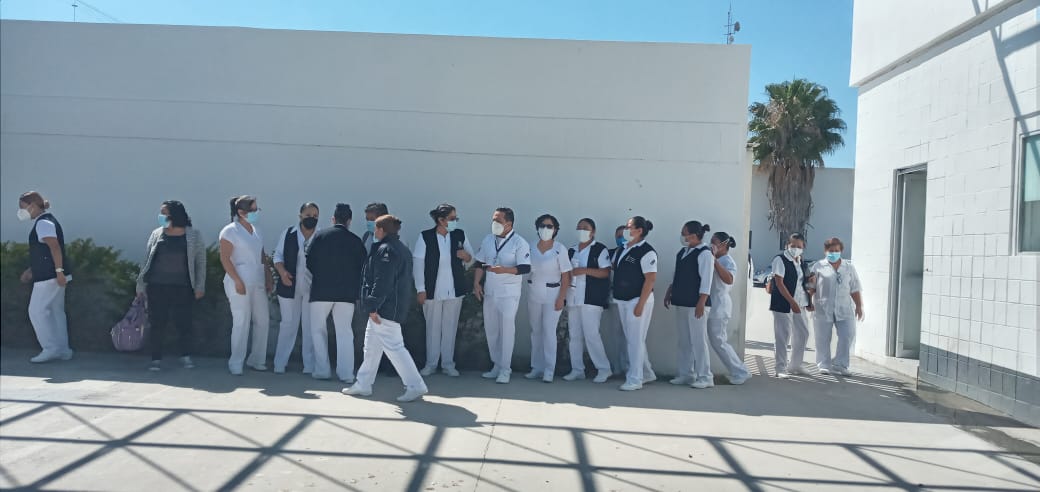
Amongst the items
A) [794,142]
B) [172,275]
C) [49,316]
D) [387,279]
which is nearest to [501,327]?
[387,279]

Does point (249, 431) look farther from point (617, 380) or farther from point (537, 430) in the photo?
point (617, 380)

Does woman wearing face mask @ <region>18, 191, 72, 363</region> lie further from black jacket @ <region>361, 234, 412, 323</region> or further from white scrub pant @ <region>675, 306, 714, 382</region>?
white scrub pant @ <region>675, 306, 714, 382</region>

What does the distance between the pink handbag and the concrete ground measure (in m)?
0.28

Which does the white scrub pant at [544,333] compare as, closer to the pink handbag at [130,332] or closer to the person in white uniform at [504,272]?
the person in white uniform at [504,272]

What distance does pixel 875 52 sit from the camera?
989cm

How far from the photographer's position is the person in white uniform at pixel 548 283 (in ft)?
25.7

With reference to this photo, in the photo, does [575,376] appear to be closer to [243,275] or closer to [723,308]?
[723,308]

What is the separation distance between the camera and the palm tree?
2683 cm

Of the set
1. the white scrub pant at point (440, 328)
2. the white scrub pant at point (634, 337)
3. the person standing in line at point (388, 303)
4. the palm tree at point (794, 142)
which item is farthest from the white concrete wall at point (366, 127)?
the palm tree at point (794, 142)

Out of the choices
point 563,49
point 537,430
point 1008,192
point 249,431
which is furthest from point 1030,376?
point 249,431

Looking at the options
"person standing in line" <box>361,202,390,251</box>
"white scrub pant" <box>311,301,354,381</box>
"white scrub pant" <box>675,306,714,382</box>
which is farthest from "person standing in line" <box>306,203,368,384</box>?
"white scrub pant" <box>675,306,714,382</box>

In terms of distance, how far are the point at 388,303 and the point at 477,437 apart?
5.36ft

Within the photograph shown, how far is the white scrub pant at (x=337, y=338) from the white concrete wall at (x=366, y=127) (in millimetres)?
1933

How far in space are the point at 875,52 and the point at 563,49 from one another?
4.43m
